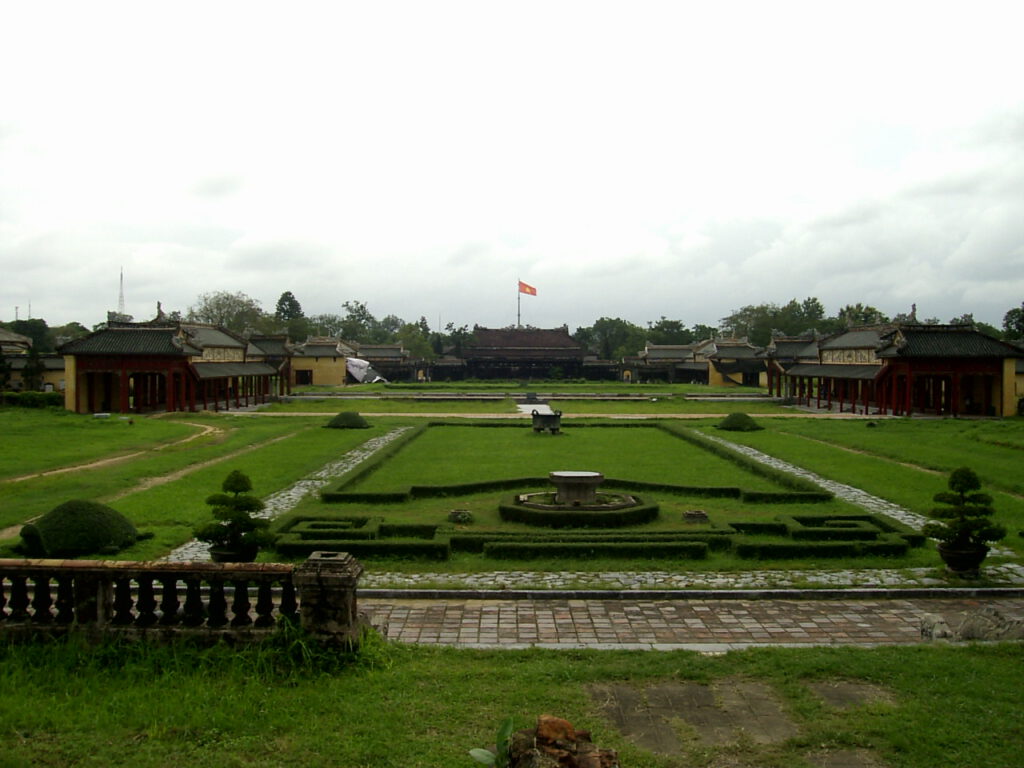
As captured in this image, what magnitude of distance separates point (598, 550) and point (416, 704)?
8288 mm

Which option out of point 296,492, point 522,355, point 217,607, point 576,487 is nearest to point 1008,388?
point 576,487

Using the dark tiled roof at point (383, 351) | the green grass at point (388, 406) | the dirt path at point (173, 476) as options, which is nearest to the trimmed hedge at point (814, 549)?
the dirt path at point (173, 476)

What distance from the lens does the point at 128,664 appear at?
309 inches

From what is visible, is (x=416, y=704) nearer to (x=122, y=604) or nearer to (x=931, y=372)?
(x=122, y=604)

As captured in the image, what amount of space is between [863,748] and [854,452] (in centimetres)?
2658

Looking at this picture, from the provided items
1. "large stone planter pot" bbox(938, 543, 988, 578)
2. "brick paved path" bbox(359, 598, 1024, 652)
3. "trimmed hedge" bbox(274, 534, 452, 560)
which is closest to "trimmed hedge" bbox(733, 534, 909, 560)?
"large stone planter pot" bbox(938, 543, 988, 578)

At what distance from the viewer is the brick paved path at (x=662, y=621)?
35.1 ft

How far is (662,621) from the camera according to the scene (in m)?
11.6

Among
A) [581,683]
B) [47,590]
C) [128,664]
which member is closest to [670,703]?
[581,683]

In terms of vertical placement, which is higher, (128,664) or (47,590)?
(47,590)

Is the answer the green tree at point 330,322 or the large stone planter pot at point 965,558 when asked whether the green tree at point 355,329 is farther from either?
the large stone planter pot at point 965,558

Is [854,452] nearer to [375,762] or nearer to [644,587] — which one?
[644,587]

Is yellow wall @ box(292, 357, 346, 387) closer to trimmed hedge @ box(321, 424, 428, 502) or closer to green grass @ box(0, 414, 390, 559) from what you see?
green grass @ box(0, 414, 390, 559)

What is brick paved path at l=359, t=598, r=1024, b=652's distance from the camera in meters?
10.7
